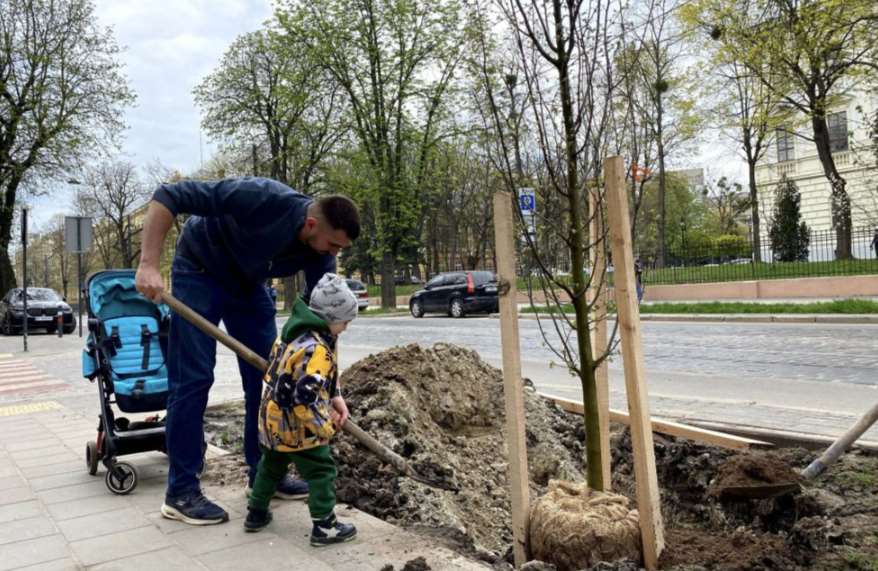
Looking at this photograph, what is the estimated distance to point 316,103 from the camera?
34.5m

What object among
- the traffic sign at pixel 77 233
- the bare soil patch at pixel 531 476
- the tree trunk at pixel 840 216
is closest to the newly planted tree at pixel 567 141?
the bare soil patch at pixel 531 476

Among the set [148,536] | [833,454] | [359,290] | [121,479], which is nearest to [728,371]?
[833,454]

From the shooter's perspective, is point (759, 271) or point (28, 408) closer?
point (28, 408)

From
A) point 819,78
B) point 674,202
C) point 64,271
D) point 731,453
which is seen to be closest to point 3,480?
point 731,453

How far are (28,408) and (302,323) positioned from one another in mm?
6414

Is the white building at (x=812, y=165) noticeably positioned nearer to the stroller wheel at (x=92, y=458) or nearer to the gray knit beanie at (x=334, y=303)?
the stroller wheel at (x=92, y=458)

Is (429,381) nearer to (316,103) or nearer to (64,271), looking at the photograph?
(316,103)

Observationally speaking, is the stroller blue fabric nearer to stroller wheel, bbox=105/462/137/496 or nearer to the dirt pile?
stroller wheel, bbox=105/462/137/496

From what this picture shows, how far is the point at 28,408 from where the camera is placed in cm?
796

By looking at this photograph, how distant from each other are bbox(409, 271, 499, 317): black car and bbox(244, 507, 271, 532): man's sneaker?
20.5 meters

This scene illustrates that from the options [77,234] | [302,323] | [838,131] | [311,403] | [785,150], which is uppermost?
[838,131]

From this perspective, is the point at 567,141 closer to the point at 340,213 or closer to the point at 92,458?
the point at 340,213

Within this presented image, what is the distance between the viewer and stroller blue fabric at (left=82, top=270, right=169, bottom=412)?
438 cm

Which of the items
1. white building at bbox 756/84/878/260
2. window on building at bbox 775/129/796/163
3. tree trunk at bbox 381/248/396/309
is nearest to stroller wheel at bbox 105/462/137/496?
tree trunk at bbox 381/248/396/309
